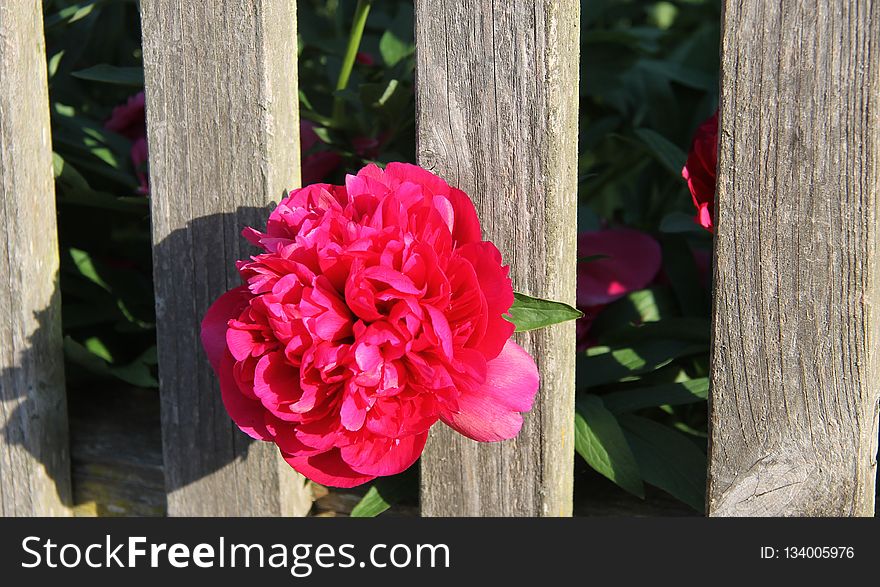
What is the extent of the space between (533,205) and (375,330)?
272 millimetres

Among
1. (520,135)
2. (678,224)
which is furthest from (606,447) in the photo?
(520,135)

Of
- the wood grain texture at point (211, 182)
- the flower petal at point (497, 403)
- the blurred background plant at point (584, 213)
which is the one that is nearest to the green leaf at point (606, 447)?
the blurred background plant at point (584, 213)

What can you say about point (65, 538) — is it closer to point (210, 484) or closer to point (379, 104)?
point (210, 484)

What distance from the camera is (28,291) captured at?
1324 millimetres

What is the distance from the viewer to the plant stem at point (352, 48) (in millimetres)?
1439

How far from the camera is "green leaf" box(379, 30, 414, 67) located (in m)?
1.65

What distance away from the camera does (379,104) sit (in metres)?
1.42

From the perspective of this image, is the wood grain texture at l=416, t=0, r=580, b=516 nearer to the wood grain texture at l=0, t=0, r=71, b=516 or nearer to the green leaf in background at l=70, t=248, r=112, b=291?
the wood grain texture at l=0, t=0, r=71, b=516

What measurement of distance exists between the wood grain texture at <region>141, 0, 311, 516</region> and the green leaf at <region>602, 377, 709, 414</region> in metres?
0.46

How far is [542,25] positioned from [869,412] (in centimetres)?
57

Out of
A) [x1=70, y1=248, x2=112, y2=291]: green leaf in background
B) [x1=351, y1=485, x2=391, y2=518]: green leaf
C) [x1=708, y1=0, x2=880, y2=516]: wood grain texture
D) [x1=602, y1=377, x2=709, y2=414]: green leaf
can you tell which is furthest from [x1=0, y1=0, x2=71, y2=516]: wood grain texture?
[x1=708, y1=0, x2=880, y2=516]: wood grain texture

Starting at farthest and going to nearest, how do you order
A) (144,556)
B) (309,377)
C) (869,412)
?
(144,556) → (869,412) → (309,377)

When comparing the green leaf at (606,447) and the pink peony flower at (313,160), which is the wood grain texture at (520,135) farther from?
the pink peony flower at (313,160)

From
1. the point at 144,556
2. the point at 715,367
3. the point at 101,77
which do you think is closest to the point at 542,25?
the point at 715,367
